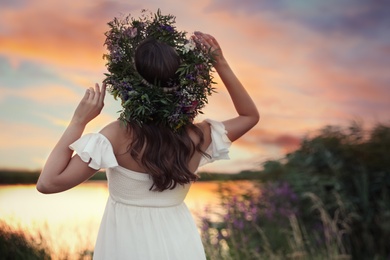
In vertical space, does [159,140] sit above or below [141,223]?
above

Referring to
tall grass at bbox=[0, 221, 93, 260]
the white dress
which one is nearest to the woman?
the white dress

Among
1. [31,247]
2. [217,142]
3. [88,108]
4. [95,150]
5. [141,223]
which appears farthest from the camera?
[31,247]

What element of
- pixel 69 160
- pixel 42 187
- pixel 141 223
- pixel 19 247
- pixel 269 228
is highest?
pixel 69 160

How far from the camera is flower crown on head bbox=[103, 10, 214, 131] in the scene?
3.05m

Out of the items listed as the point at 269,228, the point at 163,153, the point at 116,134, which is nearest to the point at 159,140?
the point at 163,153

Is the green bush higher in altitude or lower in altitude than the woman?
lower

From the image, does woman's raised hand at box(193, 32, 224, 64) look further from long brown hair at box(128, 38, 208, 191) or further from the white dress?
the white dress

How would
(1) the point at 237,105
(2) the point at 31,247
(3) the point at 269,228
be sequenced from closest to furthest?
(1) the point at 237,105
(2) the point at 31,247
(3) the point at 269,228

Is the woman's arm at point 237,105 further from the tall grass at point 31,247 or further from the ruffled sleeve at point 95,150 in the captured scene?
the tall grass at point 31,247

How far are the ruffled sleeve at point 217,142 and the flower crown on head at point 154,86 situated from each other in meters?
0.15

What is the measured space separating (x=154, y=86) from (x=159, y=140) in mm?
255

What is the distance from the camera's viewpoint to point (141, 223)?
3.15 m

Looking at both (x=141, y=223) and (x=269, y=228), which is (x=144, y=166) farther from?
(x=269, y=228)

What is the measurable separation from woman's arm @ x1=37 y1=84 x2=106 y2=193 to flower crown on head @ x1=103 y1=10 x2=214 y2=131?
150 millimetres
